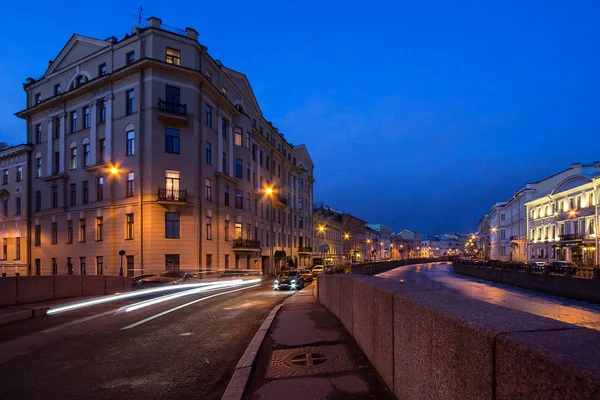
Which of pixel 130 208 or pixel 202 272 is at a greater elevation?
pixel 130 208

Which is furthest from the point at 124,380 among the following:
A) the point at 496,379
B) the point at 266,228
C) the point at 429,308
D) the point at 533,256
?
the point at 533,256

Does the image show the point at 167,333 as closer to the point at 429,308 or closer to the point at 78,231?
the point at 429,308

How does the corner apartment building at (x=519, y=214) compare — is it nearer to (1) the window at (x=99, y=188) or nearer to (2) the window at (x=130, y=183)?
(2) the window at (x=130, y=183)

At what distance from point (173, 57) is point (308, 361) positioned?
3665 cm

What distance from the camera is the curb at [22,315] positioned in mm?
11477

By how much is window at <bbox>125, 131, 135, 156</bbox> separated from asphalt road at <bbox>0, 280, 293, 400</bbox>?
1017 inches

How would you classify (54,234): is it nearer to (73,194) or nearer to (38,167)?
(73,194)

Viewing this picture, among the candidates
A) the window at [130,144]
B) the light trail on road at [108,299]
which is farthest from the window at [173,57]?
the light trail on road at [108,299]

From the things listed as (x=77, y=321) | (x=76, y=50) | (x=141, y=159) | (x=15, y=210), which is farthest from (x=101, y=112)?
(x=77, y=321)

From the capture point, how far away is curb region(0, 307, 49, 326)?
11.5 metres

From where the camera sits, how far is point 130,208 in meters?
36.1

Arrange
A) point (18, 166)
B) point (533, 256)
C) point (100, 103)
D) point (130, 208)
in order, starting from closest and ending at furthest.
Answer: point (130, 208) → point (100, 103) → point (18, 166) → point (533, 256)

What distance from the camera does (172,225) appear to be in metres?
35.7

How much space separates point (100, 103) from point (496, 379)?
44.0 meters
